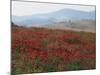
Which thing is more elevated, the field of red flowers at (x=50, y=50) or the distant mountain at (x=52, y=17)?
the distant mountain at (x=52, y=17)

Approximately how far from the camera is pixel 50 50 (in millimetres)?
2887

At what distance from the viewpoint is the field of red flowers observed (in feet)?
9.04

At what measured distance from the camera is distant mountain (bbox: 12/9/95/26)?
278cm

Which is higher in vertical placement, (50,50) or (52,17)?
(52,17)

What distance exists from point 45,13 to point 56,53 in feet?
1.72

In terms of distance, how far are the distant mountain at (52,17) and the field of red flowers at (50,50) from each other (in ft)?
0.28

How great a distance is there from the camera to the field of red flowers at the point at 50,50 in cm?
276

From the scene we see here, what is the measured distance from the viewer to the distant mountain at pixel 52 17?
2.78 metres

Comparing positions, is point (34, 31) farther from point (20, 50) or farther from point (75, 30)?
point (75, 30)

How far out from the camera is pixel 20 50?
276cm

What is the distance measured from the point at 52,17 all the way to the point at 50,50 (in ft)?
1.37

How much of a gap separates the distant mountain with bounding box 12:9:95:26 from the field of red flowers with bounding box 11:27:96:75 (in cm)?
8

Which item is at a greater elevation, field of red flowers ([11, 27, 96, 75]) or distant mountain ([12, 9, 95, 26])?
distant mountain ([12, 9, 95, 26])
